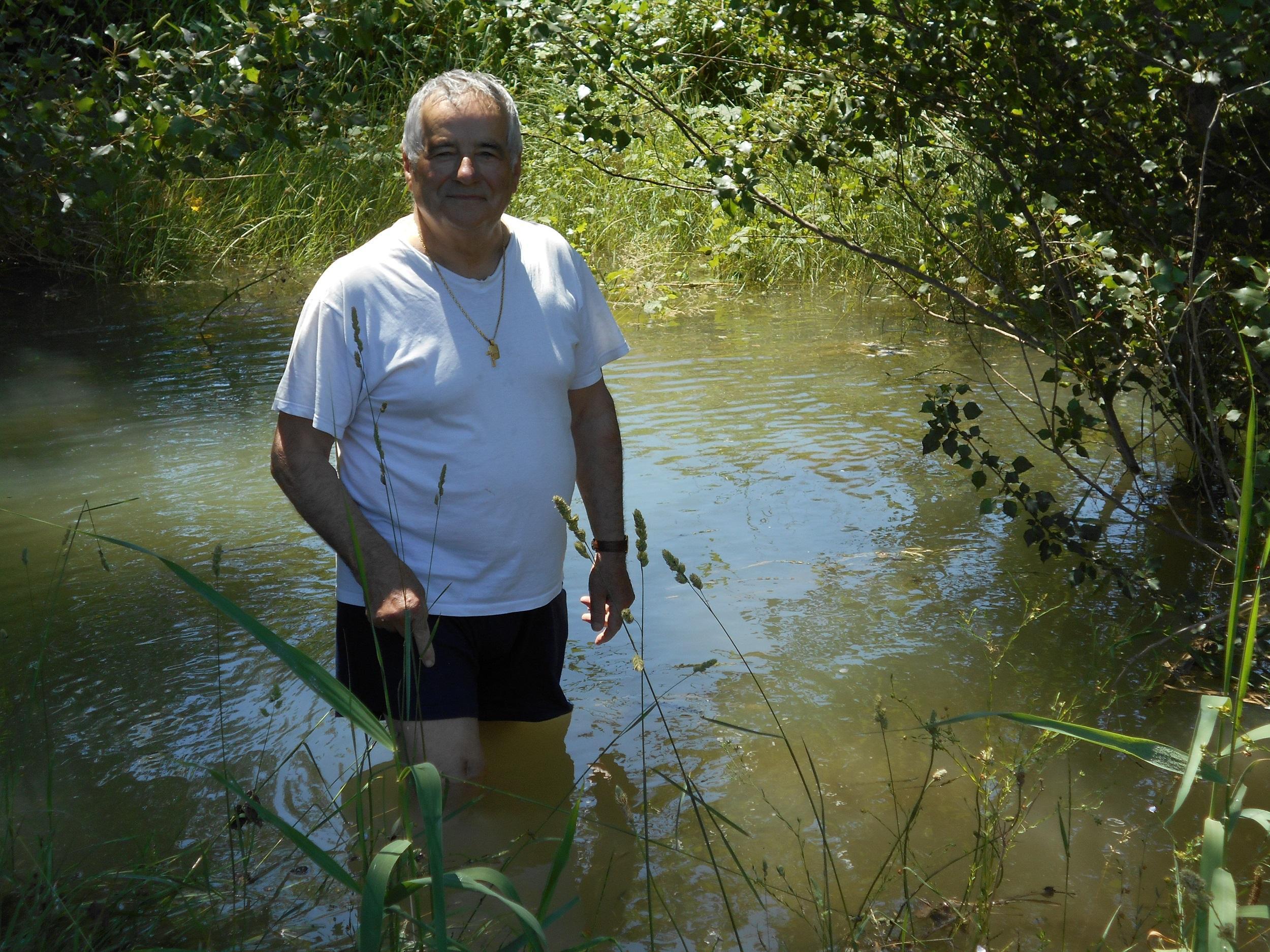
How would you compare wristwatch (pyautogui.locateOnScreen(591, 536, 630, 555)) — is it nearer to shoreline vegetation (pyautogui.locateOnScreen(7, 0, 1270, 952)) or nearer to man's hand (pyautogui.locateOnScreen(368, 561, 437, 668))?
shoreline vegetation (pyautogui.locateOnScreen(7, 0, 1270, 952))

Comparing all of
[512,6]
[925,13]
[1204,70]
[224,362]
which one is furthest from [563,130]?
[224,362]

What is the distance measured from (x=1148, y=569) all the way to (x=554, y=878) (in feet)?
7.76

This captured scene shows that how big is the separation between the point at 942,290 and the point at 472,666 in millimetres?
2264

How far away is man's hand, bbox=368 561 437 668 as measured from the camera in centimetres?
289

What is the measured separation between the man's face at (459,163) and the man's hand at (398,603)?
855mm

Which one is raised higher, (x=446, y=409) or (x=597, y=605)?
(x=446, y=409)

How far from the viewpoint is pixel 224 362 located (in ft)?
27.8

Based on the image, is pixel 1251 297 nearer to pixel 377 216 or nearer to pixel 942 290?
pixel 942 290

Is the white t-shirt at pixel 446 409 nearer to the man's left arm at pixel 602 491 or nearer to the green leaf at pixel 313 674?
the man's left arm at pixel 602 491

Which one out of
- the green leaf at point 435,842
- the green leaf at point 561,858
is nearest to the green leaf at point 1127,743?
the green leaf at point 561,858

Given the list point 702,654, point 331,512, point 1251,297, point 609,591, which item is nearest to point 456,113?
point 331,512

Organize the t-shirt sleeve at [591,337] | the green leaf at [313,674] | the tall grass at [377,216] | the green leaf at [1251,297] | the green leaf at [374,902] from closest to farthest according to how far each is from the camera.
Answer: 1. the green leaf at [374,902]
2. the green leaf at [313,674]
3. the green leaf at [1251,297]
4. the t-shirt sleeve at [591,337]
5. the tall grass at [377,216]

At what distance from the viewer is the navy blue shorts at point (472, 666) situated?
3.13m

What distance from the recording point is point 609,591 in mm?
3488
